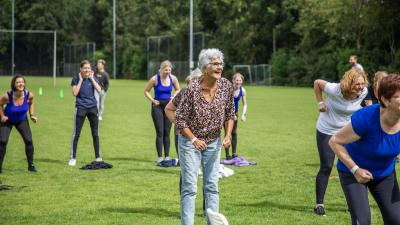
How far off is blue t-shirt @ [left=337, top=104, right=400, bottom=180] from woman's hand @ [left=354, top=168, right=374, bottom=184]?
0.53 feet

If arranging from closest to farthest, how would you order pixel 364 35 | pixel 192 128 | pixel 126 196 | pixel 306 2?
pixel 192 128
pixel 126 196
pixel 364 35
pixel 306 2

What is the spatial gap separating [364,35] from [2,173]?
135 ft

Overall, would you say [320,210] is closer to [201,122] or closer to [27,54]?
[201,122]

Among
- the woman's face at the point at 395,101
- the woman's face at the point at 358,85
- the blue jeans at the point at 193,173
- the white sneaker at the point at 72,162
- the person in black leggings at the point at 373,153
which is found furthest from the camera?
the white sneaker at the point at 72,162

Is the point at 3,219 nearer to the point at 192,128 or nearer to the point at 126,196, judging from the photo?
the point at 126,196

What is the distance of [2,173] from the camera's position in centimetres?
1214

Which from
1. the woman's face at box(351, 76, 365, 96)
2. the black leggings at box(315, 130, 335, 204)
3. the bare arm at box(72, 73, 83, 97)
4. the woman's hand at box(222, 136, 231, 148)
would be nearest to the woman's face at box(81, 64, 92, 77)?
the bare arm at box(72, 73, 83, 97)

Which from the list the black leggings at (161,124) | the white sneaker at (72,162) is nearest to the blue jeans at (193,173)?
the black leggings at (161,124)

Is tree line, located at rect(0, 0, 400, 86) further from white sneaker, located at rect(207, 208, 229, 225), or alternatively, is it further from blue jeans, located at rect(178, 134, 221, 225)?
white sneaker, located at rect(207, 208, 229, 225)

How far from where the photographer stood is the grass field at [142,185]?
28.1ft

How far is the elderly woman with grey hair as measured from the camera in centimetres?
684

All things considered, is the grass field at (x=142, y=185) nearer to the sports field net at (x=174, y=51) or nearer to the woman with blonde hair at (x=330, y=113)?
the woman with blonde hair at (x=330, y=113)

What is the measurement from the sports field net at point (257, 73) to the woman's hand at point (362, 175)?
55239 millimetres

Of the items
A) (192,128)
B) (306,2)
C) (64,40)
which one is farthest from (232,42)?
(192,128)
